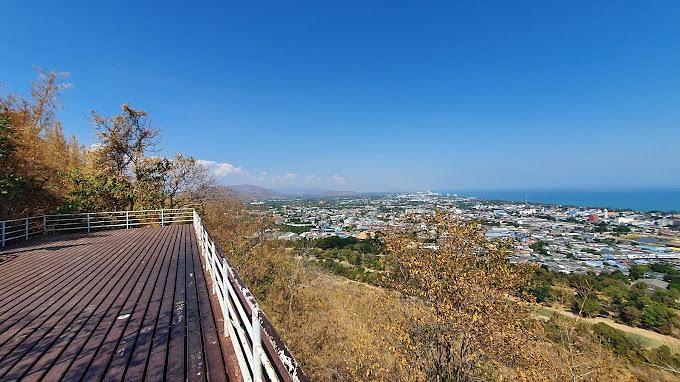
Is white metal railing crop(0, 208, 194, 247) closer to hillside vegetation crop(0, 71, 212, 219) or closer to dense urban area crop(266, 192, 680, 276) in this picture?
hillside vegetation crop(0, 71, 212, 219)

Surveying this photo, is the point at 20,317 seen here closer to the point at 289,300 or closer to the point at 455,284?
the point at 455,284

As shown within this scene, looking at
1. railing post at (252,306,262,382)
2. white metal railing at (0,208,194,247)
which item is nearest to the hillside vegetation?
white metal railing at (0,208,194,247)

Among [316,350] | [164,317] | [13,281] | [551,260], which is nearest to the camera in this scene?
[164,317]

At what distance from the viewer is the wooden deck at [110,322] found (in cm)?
265

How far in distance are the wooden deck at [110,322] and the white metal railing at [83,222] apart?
6.00 m

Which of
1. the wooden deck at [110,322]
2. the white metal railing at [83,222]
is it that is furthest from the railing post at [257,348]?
the white metal railing at [83,222]

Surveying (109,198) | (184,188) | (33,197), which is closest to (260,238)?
(184,188)

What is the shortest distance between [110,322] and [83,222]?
1416cm

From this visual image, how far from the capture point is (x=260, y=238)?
17578 mm

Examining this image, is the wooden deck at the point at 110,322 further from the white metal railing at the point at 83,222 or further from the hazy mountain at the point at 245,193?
the hazy mountain at the point at 245,193

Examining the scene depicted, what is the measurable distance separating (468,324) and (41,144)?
61.3 feet

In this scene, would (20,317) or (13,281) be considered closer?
(20,317)

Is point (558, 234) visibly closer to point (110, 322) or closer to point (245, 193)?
point (245, 193)

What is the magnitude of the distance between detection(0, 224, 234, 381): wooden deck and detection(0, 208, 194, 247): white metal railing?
Result: 19.7ft
